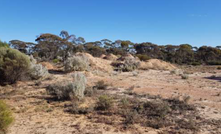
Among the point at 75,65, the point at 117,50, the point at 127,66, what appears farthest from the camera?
the point at 117,50

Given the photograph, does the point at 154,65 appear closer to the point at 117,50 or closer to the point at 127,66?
the point at 127,66

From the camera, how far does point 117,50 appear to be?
145 feet

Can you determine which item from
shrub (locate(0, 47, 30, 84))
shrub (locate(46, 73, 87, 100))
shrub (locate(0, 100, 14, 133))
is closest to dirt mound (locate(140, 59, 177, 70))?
shrub (locate(0, 47, 30, 84))

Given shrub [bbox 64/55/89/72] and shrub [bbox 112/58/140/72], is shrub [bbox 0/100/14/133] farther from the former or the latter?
shrub [bbox 112/58/140/72]

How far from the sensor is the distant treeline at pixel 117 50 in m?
31.3

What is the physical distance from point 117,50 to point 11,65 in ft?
120

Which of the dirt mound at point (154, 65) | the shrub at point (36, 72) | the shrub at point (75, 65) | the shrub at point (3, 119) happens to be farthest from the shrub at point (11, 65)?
the dirt mound at point (154, 65)

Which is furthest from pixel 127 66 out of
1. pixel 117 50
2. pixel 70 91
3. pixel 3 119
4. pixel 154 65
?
pixel 117 50

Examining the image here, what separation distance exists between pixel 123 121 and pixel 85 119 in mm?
1060

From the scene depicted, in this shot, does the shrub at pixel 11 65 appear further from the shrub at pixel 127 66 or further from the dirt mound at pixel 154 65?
the dirt mound at pixel 154 65

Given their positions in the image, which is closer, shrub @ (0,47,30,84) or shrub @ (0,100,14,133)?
shrub @ (0,100,14,133)

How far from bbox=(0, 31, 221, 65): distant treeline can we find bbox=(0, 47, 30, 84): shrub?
17.3 meters

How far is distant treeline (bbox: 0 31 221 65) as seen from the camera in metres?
31.3

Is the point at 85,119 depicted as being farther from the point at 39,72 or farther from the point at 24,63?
the point at 39,72
